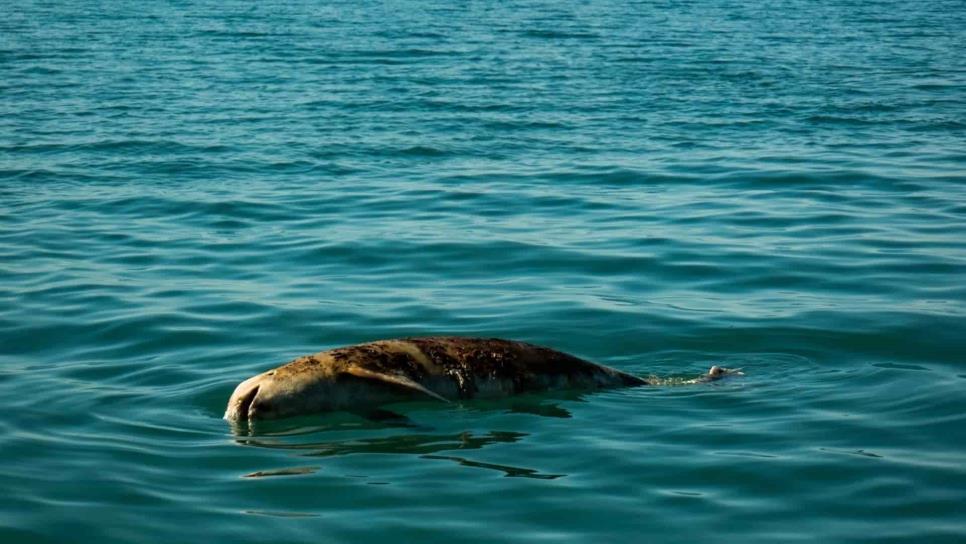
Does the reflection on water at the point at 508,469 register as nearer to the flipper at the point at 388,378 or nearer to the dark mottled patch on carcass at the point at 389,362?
the flipper at the point at 388,378

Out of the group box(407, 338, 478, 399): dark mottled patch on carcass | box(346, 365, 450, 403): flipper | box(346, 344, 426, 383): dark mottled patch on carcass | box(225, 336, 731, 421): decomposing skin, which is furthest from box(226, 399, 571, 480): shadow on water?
box(407, 338, 478, 399): dark mottled patch on carcass

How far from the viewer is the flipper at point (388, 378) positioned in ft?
27.8

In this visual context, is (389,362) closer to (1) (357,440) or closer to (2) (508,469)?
(1) (357,440)

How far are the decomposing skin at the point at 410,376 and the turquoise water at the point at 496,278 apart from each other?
0.16 metres

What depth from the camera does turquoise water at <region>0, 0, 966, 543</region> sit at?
7324 mm

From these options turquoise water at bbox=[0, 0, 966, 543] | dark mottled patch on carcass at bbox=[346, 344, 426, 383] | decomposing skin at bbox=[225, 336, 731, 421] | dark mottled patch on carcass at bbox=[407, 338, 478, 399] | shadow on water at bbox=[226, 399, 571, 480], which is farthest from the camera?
dark mottled patch on carcass at bbox=[407, 338, 478, 399]

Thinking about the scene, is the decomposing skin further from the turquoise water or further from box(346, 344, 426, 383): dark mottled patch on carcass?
the turquoise water

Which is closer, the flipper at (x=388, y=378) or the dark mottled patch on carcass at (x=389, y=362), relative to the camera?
the flipper at (x=388, y=378)

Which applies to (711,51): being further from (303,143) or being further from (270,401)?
(270,401)

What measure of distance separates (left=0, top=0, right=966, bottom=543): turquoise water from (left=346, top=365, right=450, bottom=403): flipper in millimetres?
175

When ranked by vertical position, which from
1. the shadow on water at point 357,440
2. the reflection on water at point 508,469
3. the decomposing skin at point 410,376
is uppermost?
the decomposing skin at point 410,376

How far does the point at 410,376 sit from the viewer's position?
342 inches

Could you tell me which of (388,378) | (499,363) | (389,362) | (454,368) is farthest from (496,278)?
(388,378)

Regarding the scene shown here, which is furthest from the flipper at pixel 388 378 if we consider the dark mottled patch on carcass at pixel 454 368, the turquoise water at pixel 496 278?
the dark mottled patch on carcass at pixel 454 368
